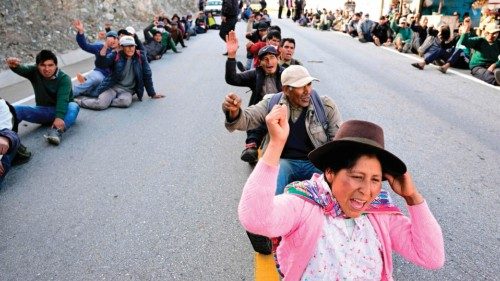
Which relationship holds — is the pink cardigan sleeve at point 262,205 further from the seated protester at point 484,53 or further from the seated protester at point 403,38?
the seated protester at point 403,38

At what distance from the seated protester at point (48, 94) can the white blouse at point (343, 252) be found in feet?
16.2

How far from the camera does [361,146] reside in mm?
1696

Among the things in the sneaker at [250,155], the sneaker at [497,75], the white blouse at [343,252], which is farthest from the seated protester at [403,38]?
the white blouse at [343,252]

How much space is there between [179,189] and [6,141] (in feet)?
6.82

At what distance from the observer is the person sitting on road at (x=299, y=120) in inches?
128

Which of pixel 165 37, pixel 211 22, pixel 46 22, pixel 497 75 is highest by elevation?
pixel 46 22

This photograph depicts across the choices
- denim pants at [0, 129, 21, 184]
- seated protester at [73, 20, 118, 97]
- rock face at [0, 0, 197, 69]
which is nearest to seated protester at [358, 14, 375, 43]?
rock face at [0, 0, 197, 69]

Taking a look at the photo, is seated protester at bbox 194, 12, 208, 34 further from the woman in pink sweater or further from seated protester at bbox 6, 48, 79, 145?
the woman in pink sweater

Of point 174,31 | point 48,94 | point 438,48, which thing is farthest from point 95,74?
point 438,48

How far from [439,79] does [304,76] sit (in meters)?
8.04

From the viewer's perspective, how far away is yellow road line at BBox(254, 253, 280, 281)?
9.34 ft

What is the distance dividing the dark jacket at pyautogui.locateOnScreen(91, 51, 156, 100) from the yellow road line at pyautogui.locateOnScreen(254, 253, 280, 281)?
557 cm

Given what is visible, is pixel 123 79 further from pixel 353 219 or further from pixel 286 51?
pixel 353 219

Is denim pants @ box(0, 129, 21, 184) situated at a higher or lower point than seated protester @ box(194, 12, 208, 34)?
higher
